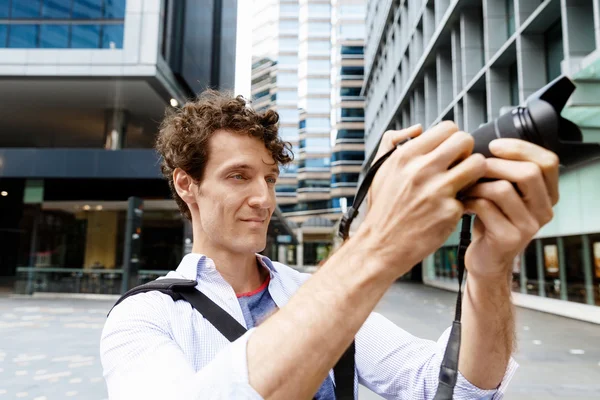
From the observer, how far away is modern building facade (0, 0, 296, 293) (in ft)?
59.3

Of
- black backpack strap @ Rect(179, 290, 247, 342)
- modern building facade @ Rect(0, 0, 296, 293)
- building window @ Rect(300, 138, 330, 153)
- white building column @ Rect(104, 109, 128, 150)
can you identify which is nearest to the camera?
black backpack strap @ Rect(179, 290, 247, 342)

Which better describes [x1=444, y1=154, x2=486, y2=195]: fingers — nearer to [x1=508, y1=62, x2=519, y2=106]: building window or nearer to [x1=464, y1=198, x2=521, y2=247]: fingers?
[x1=464, y1=198, x2=521, y2=247]: fingers

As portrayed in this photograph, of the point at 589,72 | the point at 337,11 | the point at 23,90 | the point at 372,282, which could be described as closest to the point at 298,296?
the point at 372,282

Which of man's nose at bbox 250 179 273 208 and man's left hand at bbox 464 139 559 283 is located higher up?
man's nose at bbox 250 179 273 208

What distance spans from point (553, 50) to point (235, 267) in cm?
1522

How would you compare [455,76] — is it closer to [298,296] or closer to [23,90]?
[23,90]

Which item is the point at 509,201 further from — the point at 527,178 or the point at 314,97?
the point at 314,97

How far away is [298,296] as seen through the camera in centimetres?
Answer: 80

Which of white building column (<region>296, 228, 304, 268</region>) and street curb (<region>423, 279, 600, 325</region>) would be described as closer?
street curb (<region>423, 279, 600, 325</region>)

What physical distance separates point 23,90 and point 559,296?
2243 centimetres

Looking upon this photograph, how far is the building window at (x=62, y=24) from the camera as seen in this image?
18.8 m

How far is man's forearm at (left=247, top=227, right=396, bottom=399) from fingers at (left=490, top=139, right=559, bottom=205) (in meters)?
0.26

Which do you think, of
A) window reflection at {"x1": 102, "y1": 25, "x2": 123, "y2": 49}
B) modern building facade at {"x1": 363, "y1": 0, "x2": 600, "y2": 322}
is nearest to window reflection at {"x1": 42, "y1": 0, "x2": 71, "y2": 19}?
window reflection at {"x1": 102, "y1": 25, "x2": 123, "y2": 49}

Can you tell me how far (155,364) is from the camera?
98 cm
